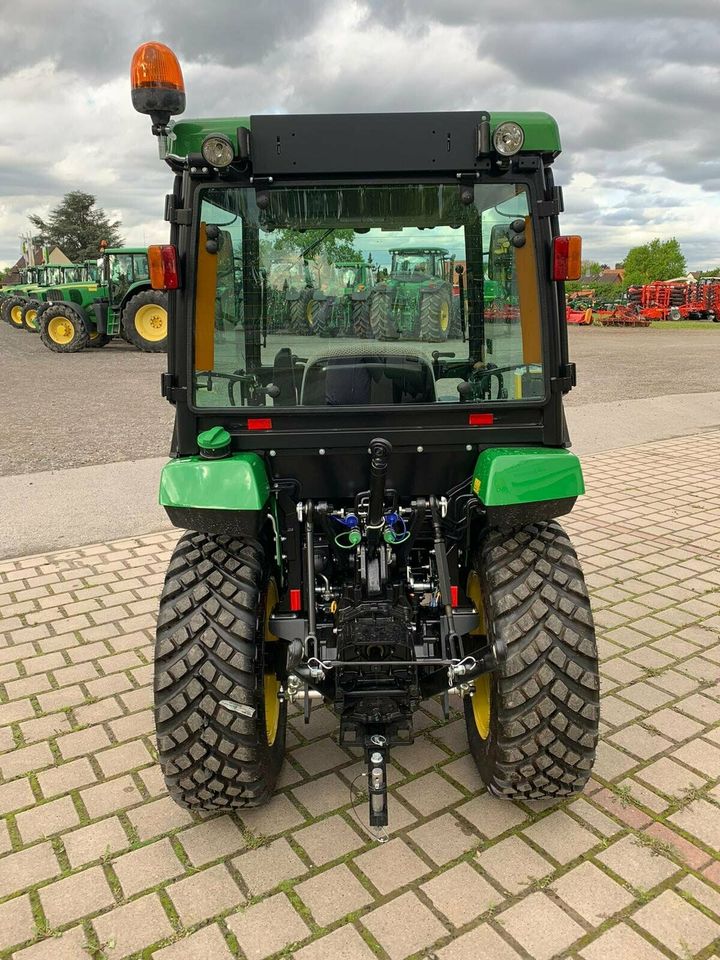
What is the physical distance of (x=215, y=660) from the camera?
2441 millimetres

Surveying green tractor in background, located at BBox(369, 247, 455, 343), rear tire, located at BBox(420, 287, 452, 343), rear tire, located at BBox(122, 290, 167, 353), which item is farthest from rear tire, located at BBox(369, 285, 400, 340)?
rear tire, located at BBox(122, 290, 167, 353)

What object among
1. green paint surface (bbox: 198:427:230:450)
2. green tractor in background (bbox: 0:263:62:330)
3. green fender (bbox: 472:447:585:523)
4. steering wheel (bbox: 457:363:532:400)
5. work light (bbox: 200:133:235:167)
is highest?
green tractor in background (bbox: 0:263:62:330)

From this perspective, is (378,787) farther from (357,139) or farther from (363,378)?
(357,139)

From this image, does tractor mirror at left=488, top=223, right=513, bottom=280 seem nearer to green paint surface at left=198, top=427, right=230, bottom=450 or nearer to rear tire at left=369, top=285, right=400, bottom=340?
rear tire at left=369, top=285, right=400, bottom=340

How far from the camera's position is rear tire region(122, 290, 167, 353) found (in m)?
17.5

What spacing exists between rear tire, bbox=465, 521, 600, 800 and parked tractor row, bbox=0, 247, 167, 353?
15.9 metres

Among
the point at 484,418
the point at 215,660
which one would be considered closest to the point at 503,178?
the point at 484,418

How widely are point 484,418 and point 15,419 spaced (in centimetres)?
923

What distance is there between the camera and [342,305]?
268 centimetres

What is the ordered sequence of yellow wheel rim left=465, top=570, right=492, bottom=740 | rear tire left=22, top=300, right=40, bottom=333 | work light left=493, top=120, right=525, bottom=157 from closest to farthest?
work light left=493, top=120, right=525, bottom=157
yellow wheel rim left=465, top=570, right=492, bottom=740
rear tire left=22, top=300, right=40, bottom=333

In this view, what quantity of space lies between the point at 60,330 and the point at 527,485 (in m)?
18.7

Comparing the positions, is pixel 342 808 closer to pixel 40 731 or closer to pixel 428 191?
pixel 40 731

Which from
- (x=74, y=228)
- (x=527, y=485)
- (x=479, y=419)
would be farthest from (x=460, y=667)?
(x=74, y=228)

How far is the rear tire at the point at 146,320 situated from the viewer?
17500 mm
